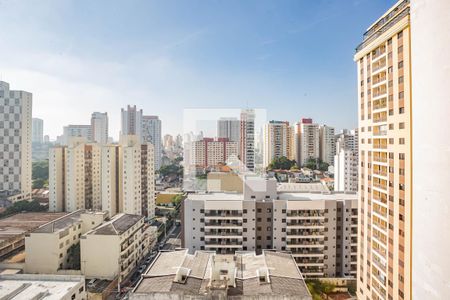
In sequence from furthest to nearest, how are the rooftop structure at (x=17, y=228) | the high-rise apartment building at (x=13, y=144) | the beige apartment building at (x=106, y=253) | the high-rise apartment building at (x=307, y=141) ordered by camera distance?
1. the high-rise apartment building at (x=307, y=141)
2. the high-rise apartment building at (x=13, y=144)
3. the rooftop structure at (x=17, y=228)
4. the beige apartment building at (x=106, y=253)

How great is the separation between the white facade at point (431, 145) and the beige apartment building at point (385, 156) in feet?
2.84

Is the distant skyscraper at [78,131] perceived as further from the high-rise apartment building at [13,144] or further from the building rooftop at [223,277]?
the building rooftop at [223,277]

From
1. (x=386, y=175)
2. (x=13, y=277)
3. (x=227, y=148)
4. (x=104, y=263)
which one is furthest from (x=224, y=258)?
(x=227, y=148)

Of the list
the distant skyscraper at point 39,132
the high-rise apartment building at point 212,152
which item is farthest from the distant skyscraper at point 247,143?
the distant skyscraper at point 39,132

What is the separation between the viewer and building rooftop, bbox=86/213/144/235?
24.1 feet

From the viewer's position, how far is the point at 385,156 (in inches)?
167

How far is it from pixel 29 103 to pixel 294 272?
15.4m

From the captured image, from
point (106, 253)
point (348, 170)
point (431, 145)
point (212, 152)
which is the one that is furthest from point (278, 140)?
point (431, 145)

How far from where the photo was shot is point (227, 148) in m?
11.1

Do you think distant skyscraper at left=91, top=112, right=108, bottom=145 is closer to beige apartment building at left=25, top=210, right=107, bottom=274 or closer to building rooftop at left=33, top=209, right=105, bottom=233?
building rooftop at left=33, top=209, right=105, bottom=233

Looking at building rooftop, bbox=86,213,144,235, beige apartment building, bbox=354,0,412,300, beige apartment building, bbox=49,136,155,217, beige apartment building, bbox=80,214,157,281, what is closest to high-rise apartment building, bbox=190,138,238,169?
beige apartment building, bbox=49,136,155,217

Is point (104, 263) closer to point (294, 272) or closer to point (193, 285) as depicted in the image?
point (193, 285)

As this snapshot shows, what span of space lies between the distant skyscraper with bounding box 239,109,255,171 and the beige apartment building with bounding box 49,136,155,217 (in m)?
4.56

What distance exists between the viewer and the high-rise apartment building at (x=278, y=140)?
20.5 m
